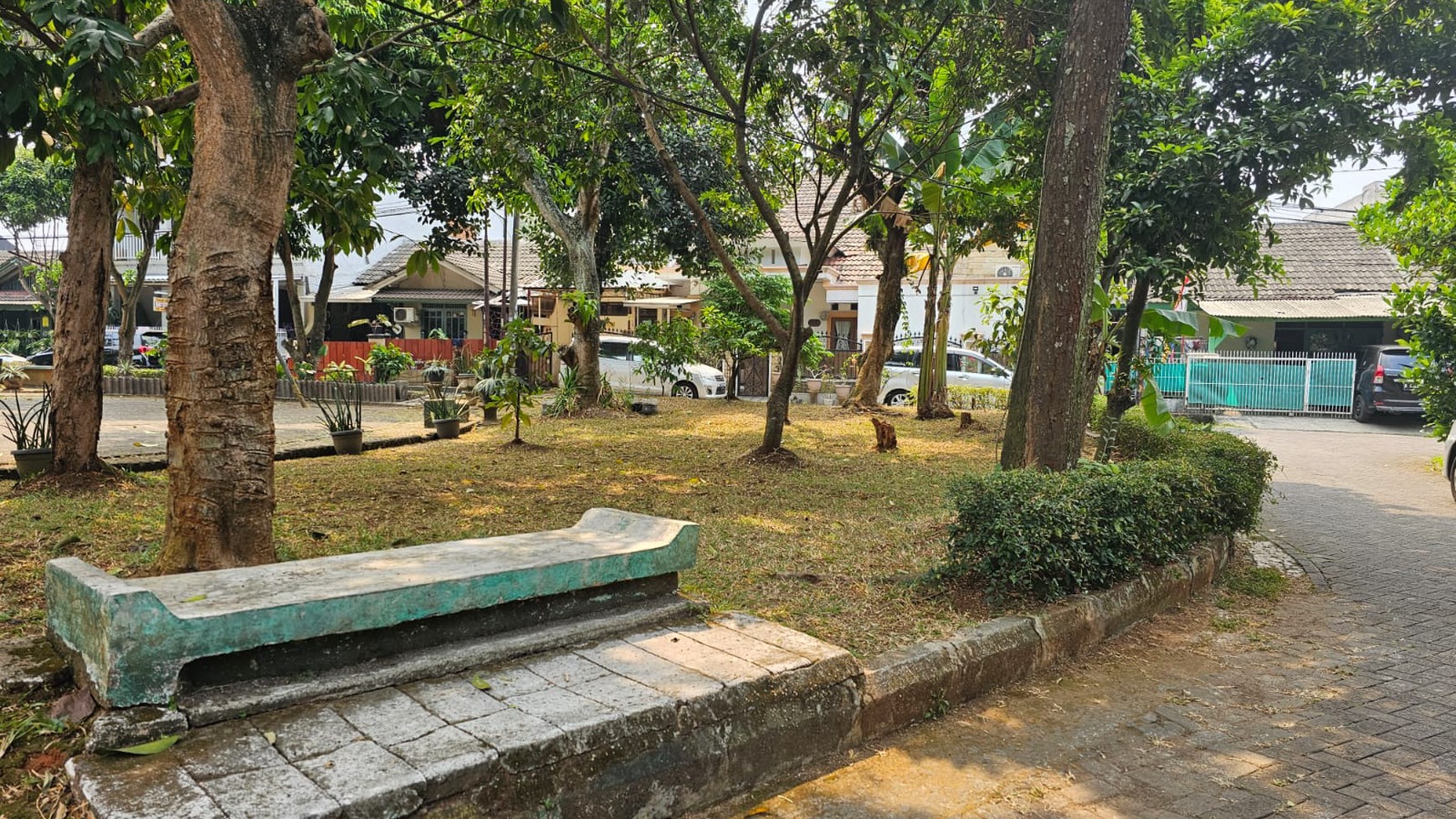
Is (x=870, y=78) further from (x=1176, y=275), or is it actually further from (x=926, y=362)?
(x=926, y=362)

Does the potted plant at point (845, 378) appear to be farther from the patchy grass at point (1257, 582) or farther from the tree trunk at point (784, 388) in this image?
the patchy grass at point (1257, 582)

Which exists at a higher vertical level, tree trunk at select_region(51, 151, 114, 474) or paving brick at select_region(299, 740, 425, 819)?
tree trunk at select_region(51, 151, 114, 474)

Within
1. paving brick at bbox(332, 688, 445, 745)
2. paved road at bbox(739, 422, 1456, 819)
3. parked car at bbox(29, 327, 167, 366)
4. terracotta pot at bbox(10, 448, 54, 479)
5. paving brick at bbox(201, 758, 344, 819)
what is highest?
parked car at bbox(29, 327, 167, 366)

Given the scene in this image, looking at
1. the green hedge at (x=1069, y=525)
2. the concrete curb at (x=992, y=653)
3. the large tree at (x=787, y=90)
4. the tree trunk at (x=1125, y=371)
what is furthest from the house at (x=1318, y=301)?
the concrete curb at (x=992, y=653)

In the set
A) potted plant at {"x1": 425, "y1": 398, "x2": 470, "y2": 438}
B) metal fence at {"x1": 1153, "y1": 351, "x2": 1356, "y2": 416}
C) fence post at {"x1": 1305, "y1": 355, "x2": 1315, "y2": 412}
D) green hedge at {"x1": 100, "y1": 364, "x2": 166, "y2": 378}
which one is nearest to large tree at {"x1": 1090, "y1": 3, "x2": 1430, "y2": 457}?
potted plant at {"x1": 425, "y1": 398, "x2": 470, "y2": 438}

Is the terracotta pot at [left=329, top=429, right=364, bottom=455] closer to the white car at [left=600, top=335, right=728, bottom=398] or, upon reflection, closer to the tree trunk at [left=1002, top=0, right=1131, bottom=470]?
the tree trunk at [left=1002, top=0, right=1131, bottom=470]

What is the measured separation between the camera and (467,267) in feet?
110

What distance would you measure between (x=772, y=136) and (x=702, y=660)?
8.30m

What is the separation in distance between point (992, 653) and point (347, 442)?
8594 millimetres

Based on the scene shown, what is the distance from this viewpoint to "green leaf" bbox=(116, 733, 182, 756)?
106 inches

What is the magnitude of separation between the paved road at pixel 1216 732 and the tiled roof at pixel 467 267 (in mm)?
26430

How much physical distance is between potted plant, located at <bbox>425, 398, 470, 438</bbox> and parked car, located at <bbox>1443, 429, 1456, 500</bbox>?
12158mm

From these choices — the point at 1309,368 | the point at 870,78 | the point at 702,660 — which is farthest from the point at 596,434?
the point at 1309,368

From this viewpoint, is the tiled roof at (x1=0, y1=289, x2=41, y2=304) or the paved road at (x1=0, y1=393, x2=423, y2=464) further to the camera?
the tiled roof at (x1=0, y1=289, x2=41, y2=304)
